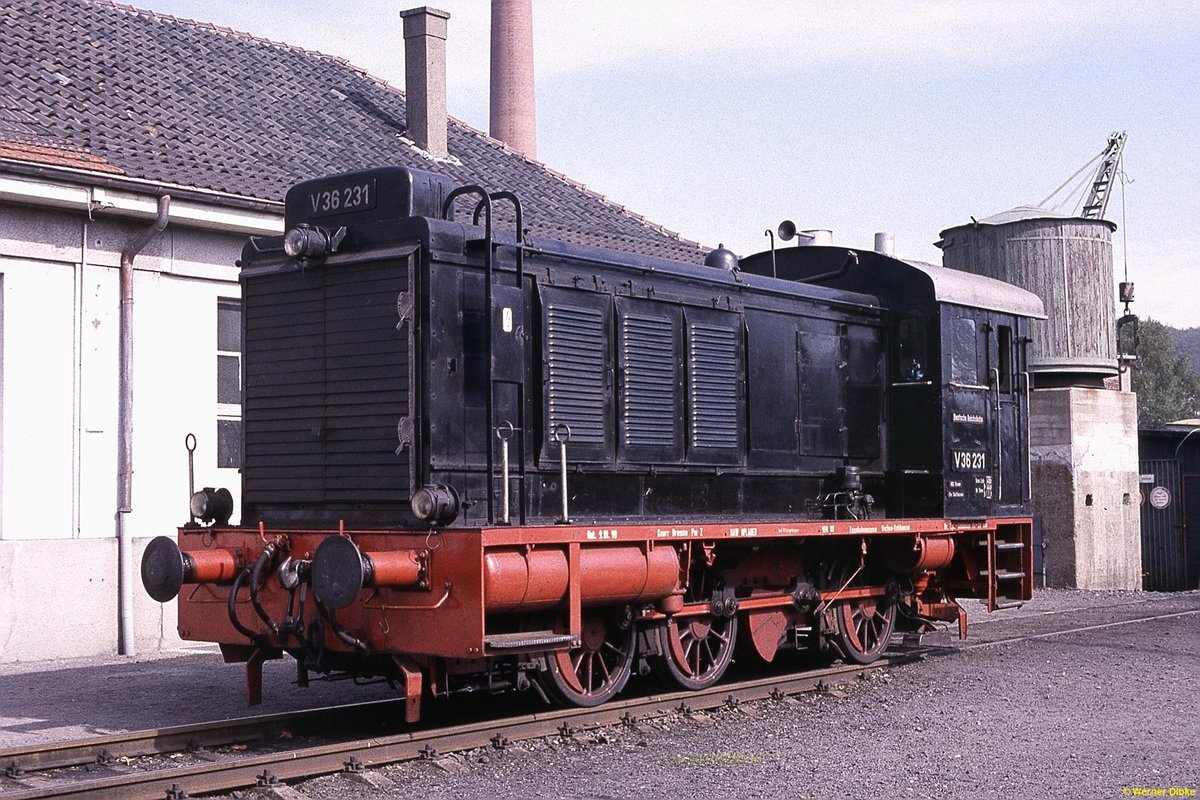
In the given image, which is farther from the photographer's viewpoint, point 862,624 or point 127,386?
point 127,386

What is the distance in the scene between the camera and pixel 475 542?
7.47 m

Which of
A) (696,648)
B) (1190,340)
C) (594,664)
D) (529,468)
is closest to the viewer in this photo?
(529,468)

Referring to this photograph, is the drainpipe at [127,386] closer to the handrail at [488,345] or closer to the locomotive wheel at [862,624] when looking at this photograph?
the handrail at [488,345]

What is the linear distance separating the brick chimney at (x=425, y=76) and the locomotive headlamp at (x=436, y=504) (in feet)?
39.1

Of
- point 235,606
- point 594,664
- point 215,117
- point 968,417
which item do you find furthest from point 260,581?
point 215,117

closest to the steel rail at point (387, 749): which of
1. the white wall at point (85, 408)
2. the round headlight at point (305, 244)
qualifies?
the round headlight at point (305, 244)

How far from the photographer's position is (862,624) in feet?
38.2

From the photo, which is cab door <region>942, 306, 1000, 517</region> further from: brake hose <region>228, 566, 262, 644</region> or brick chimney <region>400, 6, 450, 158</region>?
brick chimney <region>400, 6, 450, 158</region>

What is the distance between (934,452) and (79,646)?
8.01 metres

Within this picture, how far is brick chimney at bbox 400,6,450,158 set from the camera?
18.7 metres

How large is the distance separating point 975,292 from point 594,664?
558cm

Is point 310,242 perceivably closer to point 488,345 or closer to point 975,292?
point 488,345

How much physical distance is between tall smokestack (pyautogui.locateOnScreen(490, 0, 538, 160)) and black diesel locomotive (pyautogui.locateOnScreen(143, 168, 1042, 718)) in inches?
887

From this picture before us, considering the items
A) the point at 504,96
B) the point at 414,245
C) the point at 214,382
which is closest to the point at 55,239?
the point at 214,382
